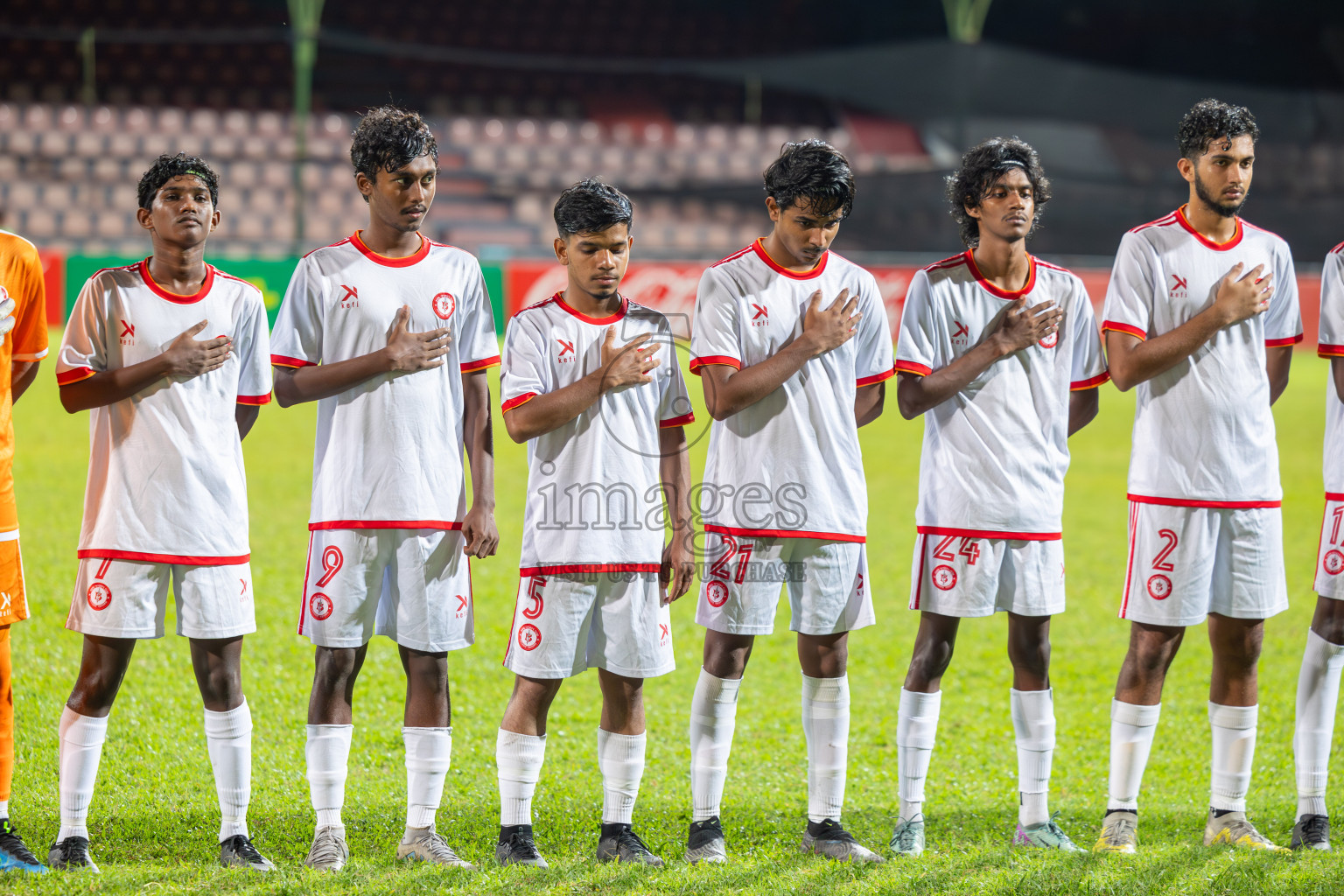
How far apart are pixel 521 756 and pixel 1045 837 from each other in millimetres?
1492

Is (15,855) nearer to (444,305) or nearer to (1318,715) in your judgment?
(444,305)

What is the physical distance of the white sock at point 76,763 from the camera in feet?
10.9

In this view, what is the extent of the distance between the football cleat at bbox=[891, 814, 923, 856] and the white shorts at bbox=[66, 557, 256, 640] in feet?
6.03

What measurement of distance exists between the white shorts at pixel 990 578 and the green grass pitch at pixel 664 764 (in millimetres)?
687

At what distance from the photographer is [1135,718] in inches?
144

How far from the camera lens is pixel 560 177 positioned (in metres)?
22.0

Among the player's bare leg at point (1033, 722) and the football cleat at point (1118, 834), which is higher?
the player's bare leg at point (1033, 722)

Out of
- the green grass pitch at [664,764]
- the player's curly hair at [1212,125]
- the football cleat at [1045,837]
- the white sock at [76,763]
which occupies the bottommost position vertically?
the green grass pitch at [664,764]

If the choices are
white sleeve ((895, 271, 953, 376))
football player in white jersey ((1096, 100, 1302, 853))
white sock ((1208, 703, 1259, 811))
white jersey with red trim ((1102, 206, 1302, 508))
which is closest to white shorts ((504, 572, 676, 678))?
white sleeve ((895, 271, 953, 376))

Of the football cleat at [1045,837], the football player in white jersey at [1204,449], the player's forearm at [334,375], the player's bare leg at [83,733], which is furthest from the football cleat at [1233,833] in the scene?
the player's bare leg at [83,733]

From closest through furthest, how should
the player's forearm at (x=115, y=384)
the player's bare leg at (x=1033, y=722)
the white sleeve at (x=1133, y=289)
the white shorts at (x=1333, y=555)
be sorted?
1. the player's forearm at (x=115, y=384)
2. the player's bare leg at (x=1033, y=722)
3. the white sleeve at (x=1133, y=289)
4. the white shorts at (x=1333, y=555)

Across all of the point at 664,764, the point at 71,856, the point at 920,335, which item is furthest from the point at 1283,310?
the point at 71,856

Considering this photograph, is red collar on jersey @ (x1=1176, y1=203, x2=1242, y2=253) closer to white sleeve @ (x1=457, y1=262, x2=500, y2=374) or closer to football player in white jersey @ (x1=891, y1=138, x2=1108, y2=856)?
football player in white jersey @ (x1=891, y1=138, x2=1108, y2=856)

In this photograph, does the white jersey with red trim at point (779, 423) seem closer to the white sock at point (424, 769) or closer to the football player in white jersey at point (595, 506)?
the football player in white jersey at point (595, 506)
